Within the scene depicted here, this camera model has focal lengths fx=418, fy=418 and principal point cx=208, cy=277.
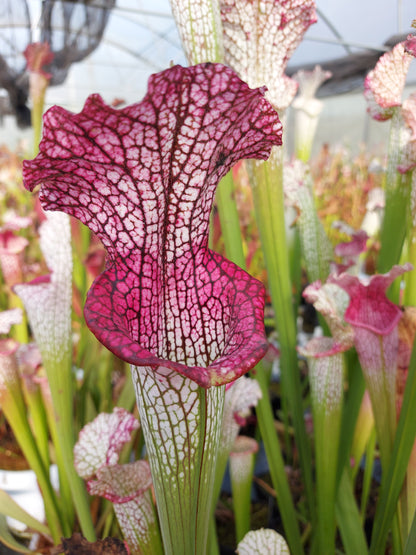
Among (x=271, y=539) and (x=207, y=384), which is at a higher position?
(x=207, y=384)

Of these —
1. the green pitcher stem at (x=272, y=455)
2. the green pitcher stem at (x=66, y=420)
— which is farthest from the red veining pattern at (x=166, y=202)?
the green pitcher stem at (x=66, y=420)

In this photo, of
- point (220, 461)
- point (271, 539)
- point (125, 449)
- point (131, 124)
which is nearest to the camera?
point (131, 124)

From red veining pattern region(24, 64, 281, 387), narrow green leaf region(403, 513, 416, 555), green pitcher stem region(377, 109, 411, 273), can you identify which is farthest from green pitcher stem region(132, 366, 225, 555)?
green pitcher stem region(377, 109, 411, 273)

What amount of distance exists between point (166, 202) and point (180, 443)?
0.66ft

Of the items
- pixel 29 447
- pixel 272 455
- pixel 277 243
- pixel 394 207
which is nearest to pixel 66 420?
pixel 29 447

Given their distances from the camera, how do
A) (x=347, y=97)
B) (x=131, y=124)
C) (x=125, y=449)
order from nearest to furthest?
(x=131, y=124) < (x=125, y=449) < (x=347, y=97)

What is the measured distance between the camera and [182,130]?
30 centimetres

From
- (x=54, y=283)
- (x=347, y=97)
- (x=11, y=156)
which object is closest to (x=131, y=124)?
(x=54, y=283)

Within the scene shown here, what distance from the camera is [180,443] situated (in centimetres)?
35

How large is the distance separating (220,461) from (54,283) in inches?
14.7

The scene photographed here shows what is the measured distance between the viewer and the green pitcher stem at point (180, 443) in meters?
0.34

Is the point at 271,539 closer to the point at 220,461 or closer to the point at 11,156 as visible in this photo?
the point at 220,461

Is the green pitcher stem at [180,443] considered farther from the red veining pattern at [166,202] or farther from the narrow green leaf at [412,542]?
the narrow green leaf at [412,542]

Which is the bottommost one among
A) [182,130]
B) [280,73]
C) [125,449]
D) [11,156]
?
[125,449]
